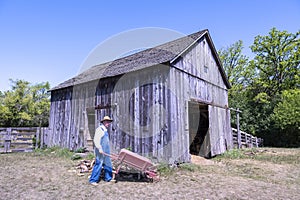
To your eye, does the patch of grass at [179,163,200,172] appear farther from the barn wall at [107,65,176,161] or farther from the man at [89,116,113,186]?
the man at [89,116,113,186]

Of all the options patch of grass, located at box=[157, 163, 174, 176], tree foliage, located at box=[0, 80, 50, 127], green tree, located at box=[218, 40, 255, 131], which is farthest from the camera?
green tree, located at box=[218, 40, 255, 131]

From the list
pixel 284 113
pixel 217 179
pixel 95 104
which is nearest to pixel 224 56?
pixel 284 113

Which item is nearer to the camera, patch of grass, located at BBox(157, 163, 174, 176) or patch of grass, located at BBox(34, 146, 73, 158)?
patch of grass, located at BBox(157, 163, 174, 176)

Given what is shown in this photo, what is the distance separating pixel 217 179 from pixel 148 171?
2.42m

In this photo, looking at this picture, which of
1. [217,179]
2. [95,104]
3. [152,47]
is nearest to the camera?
[217,179]

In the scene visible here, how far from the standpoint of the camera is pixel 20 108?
26.9m

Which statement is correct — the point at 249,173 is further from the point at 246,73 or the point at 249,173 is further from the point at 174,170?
the point at 246,73

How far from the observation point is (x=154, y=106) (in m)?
8.55

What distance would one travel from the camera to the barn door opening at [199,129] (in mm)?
12117

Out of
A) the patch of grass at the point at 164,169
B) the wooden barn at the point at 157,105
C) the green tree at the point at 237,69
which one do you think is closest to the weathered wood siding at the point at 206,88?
the wooden barn at the point at 157,105

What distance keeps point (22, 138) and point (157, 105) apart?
393 inches

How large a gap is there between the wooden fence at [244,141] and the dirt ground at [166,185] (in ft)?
20.2

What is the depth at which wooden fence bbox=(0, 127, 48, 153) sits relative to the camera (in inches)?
483

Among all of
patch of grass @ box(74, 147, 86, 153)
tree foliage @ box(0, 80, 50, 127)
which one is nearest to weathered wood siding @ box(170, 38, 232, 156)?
patch of grass @ box(74, 147, 86, 153)
